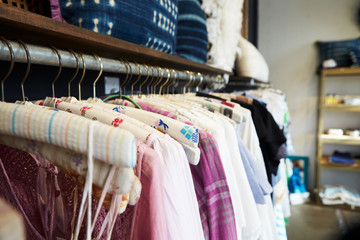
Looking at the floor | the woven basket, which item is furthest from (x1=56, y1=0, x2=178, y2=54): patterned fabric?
the floor

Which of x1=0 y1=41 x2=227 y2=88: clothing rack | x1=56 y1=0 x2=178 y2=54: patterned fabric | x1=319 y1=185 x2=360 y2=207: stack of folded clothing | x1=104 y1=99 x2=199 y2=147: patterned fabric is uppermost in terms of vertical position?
x1=56 y1=0 x2=178 y2=54: patterned fabric

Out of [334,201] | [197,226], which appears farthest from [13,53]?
[334,201]

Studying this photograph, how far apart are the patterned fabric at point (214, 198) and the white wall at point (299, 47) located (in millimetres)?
2817

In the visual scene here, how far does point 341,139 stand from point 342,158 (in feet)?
0.74

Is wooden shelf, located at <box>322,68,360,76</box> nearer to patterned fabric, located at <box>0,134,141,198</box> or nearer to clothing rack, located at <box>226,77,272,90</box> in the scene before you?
clothing rack, located at <box>226,77,272,90</box>

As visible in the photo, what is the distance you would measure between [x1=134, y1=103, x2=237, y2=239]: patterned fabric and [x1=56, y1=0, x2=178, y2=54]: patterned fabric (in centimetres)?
34

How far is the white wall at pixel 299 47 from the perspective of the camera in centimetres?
271

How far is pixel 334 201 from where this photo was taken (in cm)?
255

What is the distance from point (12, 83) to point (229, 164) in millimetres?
524

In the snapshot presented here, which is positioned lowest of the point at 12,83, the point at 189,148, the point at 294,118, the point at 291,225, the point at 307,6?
the point at 291,225

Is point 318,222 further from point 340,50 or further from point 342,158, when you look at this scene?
point 340,50

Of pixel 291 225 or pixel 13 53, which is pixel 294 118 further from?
pixel 13 53

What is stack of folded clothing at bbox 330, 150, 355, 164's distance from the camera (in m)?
2.55

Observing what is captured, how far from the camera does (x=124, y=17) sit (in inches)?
22.6
